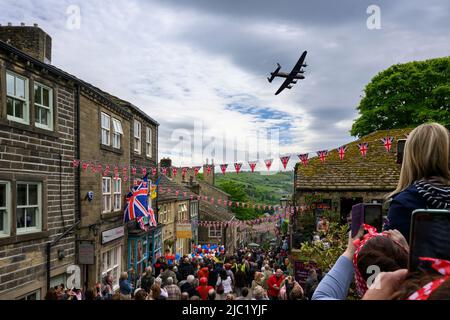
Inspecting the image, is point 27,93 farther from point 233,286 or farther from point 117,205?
point 233,286

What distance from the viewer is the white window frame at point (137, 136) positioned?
18.1 metres

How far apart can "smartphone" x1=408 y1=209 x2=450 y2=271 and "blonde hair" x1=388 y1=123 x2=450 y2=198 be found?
0.69 metres

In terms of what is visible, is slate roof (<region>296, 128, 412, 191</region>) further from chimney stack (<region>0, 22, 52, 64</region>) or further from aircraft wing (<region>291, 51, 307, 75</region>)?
chimney stack (<region>0, 22, 52, 64</region>)

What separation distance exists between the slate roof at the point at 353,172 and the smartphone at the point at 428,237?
11320 millimetres

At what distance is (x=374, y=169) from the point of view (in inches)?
505

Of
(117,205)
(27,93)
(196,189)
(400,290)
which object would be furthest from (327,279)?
(196,189)

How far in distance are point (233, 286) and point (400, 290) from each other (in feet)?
35.0

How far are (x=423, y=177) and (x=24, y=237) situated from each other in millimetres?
9903

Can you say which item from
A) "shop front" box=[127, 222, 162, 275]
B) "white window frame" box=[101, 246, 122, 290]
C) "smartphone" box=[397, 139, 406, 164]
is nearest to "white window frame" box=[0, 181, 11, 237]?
"white window frame" box=[101, 246, 122, 290]

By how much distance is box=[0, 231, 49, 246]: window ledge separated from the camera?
830 cm

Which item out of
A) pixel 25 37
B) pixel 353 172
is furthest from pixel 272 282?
pixel 25 37

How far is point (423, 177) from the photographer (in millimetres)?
1634

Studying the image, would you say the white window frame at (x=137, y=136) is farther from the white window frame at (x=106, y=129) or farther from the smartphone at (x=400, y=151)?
the smartphone at (x=400, y=151)

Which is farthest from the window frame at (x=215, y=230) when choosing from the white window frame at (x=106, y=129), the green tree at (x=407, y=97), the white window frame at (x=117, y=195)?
the white window frame at (x=106, y=129)
